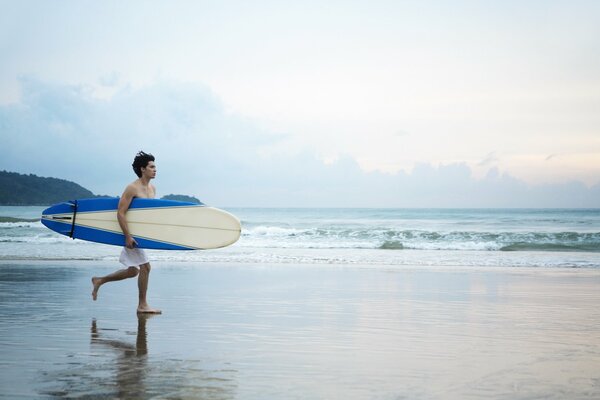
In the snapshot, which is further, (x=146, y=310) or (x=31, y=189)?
(x=31, y=189)

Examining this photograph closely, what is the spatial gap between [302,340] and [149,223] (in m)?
2.94

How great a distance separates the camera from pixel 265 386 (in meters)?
3.82

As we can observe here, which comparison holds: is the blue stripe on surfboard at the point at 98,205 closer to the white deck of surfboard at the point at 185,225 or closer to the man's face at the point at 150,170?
the white deck of surfboard at the point at 185,225

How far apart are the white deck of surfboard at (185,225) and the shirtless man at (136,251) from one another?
0.52 meters

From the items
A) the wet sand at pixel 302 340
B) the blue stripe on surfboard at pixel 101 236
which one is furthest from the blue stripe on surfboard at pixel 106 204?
the wet sand at pixel 302 340

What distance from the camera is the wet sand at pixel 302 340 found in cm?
381

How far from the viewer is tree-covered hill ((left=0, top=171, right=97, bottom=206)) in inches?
2297

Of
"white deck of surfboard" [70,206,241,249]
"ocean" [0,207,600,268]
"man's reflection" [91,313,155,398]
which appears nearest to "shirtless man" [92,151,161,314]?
"white deck of surfboard" [70,206,241,249]

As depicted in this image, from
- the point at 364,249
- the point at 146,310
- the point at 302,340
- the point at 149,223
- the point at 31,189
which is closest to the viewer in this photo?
the point at 302,340

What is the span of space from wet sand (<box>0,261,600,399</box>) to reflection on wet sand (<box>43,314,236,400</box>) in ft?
0.04

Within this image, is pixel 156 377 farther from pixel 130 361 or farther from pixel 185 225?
pixel 185 225

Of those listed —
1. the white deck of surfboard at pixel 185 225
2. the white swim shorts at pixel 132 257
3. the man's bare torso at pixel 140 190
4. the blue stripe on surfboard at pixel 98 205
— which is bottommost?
the white swim shorts at pixel 132 257

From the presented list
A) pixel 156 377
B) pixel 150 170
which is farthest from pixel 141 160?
pixel 156 377

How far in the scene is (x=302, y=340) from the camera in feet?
17.4
